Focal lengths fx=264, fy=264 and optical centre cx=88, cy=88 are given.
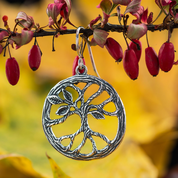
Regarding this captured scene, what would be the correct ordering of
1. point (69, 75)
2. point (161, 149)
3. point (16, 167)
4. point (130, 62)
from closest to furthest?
point (130, 62) → point (16, 167) → point (161, 149) → point (69, 75)

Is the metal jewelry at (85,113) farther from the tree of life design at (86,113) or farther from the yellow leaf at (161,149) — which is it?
the yellow leaf at (161,149)

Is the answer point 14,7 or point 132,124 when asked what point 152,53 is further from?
point 14,7

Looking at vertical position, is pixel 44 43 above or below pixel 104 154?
above

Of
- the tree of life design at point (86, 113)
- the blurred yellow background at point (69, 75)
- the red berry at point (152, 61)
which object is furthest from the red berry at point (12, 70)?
the blurred yellow background at point (69, 75)

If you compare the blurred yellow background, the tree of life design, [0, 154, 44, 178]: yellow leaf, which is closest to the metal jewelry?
the tree of life design

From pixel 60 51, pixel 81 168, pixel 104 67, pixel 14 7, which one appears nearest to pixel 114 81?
pixel 104 67

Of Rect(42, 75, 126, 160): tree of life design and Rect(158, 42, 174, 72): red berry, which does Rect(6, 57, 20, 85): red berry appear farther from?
Rect(158, 42, 174, 72): red berry

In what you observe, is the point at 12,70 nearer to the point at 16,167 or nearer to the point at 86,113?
the point at 86,113

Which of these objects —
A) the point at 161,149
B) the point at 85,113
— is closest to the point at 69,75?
the point at 161,149

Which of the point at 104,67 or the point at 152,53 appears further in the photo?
the point at 104,67
